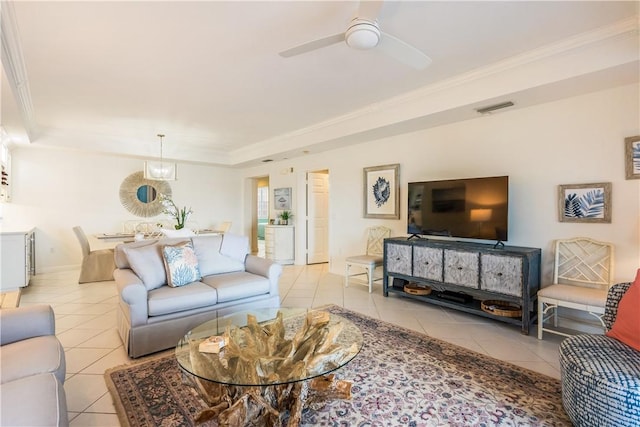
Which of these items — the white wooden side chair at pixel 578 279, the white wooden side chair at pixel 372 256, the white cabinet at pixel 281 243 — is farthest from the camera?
the white cabinet at pixel 281 243

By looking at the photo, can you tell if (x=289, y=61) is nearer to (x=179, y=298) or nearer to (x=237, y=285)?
(x=237, y=285)

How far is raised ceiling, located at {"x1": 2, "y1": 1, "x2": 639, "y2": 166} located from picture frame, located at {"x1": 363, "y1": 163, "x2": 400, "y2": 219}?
1.97 ft

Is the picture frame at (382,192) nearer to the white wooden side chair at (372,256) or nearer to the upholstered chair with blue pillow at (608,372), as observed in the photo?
the white wooden side chair at (372,256)

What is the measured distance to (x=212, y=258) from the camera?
342cm

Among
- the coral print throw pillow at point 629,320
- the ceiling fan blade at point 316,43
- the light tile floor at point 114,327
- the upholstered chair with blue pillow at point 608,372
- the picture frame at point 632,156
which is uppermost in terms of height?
the ceiling fan blade at point 316,43

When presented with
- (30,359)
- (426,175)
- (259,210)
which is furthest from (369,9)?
(259,210)

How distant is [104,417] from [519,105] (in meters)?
4.45

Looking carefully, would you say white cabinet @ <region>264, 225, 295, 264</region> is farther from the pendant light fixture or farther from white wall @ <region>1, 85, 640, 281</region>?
the pendant light fixture

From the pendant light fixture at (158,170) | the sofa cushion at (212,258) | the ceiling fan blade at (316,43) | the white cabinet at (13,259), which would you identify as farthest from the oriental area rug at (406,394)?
the pendant light fixture at (158,170)

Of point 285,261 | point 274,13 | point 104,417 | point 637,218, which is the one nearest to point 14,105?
point 274,13

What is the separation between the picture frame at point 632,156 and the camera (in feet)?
9.04

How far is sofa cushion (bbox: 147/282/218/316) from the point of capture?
8.53 ft

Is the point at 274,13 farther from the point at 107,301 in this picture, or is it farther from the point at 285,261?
the point at 285,261

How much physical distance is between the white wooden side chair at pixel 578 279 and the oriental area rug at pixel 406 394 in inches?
32.4
